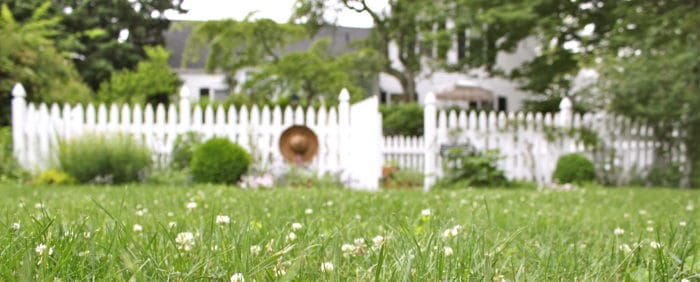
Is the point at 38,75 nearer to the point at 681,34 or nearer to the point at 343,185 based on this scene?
the point at 343,185

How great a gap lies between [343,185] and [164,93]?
46.9 ft

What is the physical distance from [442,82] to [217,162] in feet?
54.1

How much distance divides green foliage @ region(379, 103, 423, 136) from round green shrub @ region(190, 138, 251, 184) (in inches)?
324

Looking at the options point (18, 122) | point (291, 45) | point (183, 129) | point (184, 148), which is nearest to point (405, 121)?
point (183, 129)

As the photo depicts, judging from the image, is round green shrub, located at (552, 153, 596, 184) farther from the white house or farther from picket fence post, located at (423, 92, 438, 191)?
the white house

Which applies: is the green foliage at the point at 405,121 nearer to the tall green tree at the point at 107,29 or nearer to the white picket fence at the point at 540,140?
the white picket fence at the point at 540,140

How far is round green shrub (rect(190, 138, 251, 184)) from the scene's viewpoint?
8141 mm

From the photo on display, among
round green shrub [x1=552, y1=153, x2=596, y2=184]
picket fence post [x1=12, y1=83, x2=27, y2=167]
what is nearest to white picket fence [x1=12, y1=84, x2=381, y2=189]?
picket fence post [x1=12, y1=83, x2=27, y2=167]

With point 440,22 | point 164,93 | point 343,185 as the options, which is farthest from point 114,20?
point 343,185

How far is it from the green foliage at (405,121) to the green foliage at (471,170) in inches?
282

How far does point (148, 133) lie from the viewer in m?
8.88

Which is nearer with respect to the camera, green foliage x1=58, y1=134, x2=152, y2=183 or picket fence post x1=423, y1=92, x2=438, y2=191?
Answer: green foliage x1=58, y1=134, x2=152, y2=183

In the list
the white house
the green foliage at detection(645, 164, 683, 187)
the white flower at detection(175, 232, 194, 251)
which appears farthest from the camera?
the white house

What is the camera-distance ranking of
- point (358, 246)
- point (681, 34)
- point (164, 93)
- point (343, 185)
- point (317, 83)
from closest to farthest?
1. point (358, 246)
2. point (343, 185)
3. point (681, 34)
4. point (317, 83)
5. point (164, 93)
